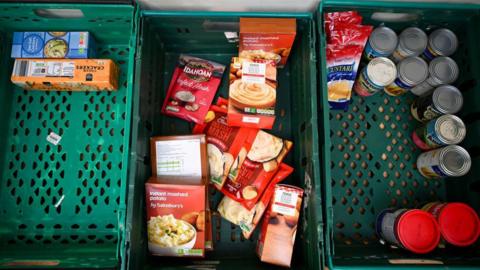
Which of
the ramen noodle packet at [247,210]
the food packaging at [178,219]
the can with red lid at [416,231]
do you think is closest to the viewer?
the can with red lid at [416,231]

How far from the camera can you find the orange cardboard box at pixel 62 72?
1.33 metres

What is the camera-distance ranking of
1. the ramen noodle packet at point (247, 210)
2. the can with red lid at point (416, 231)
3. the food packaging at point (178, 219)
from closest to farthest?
1. the can with red lid at point (416, 231)
2. the food packaging at point (178, 219)
3. the ramen noodle packet at point (247, 210)

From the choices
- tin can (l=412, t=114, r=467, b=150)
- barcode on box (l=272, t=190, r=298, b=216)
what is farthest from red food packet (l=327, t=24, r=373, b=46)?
barcode on box (l=272, t=190, r=298, b=216)

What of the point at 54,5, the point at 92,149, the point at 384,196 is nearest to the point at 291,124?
the point at 384,196

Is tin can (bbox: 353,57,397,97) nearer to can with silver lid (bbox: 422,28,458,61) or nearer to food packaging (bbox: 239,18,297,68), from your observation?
can with silver lid (bbox: 422,28,458,61)

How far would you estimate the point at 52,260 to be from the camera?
1216 millimetres

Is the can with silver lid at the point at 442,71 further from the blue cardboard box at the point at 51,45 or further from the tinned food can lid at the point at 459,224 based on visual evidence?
the blue cardboard box at the point at 51,45

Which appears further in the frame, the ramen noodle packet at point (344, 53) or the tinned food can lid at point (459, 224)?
the ramen noodle packet at point (344, 53)

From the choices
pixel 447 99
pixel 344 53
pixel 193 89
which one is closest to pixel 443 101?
pixel 447 99

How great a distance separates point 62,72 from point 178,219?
0.73 meters

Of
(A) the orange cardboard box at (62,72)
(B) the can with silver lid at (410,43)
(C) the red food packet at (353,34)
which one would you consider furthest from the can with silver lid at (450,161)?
(A) the orange cardboard box at (62,72)

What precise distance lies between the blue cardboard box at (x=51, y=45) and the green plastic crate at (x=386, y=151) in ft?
3.10

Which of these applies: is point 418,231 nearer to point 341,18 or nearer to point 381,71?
point 381,71

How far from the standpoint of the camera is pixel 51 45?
1.36 meters
